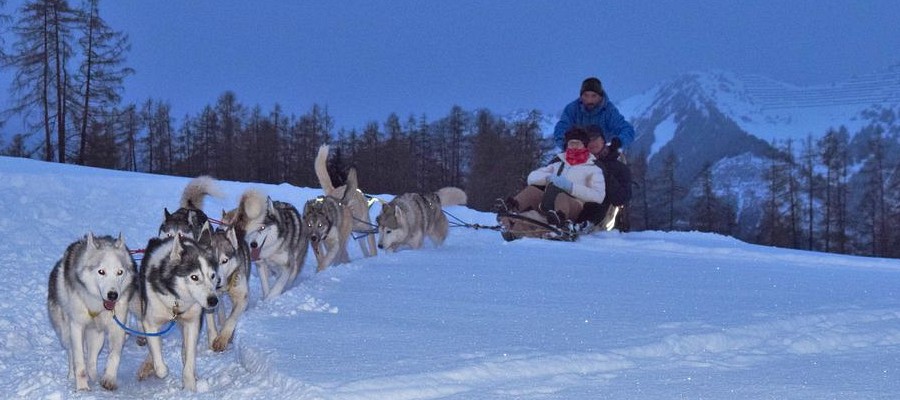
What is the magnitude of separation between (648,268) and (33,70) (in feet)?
91.4

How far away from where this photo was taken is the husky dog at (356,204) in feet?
27.9

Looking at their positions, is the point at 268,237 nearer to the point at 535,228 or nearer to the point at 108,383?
the point at 108,383

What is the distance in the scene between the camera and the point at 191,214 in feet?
20.4

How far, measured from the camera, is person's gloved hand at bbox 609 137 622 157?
9.86 metres

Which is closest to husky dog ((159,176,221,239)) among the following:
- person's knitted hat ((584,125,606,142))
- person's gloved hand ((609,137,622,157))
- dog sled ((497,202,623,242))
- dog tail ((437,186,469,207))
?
dog sled ((497,202,623,242))

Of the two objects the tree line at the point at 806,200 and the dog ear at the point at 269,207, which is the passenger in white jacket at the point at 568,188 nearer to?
the dog ear at the point at 269,207

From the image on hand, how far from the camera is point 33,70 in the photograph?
2802 centimetres

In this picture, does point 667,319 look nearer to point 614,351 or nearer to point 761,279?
point 614,351

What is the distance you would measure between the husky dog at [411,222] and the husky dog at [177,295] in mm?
4498

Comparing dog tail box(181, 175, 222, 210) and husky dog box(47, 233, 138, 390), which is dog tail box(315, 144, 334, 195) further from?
husky dog box(47, 233, 138, 390)

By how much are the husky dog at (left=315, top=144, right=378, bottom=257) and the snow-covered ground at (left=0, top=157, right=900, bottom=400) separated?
4.18 feet

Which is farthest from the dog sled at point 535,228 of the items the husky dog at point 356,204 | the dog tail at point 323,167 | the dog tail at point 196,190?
the dog tail at point 196,190

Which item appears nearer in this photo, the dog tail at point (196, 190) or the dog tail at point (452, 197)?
the dog tail at point (196, 190)

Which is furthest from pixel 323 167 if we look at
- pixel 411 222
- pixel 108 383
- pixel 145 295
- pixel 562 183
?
pixel 108 383
